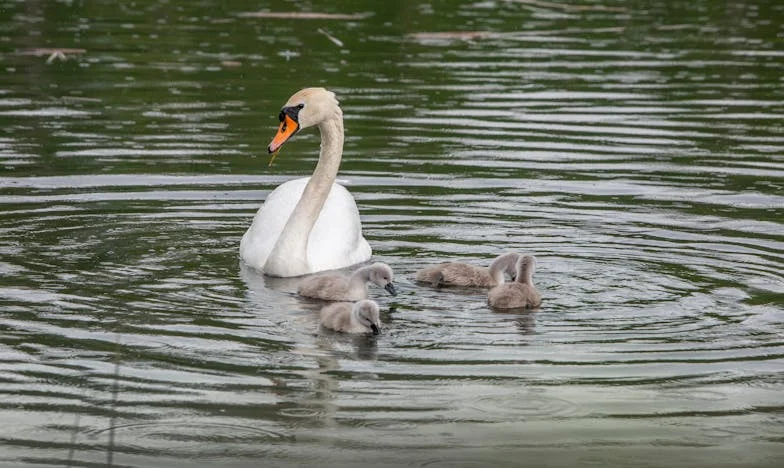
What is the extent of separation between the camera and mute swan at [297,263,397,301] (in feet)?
34.5

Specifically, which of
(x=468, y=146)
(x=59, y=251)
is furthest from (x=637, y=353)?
(x=468, y=146)

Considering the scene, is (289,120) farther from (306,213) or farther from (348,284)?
(348,284)

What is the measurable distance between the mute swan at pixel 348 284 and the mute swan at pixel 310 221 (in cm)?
84

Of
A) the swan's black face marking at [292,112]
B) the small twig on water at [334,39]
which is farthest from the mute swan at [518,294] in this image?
the small twig on water at [334,39]

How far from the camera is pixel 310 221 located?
1204 cm

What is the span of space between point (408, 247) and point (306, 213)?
84cm

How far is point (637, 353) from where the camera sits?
30.0 ft

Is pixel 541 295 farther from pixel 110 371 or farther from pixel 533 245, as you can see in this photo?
pixel 110 371

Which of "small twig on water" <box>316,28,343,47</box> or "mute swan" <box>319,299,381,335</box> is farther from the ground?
"small twig on water" <box>316,28,343,47</box>

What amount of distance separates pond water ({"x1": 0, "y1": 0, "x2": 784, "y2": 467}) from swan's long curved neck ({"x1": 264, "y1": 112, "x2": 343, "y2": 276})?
1.10ft

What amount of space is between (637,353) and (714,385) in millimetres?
629

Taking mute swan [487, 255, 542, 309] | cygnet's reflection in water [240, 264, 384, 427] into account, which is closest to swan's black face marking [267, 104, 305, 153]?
cygnet's reflection in water [240, 264, 384, 427]

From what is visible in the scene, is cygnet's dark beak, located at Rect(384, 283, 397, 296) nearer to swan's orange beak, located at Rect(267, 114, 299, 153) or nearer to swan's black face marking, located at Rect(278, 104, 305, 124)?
swan's orange beak, located at Rect(267, 114, 299, 153)

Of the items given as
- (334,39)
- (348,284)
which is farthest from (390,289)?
(334,39)
